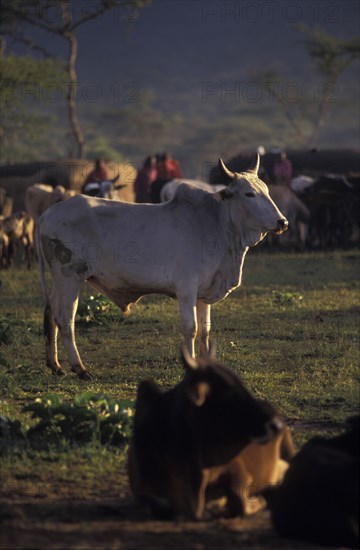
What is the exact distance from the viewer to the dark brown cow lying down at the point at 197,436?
5043 millimetres

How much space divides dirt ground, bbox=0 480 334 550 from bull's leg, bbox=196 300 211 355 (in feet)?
12.6

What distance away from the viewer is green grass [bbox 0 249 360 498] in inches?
255

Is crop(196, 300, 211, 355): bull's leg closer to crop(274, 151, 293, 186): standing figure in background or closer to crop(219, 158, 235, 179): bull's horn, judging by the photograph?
crop(219, 158, 235, 179): bull's horn

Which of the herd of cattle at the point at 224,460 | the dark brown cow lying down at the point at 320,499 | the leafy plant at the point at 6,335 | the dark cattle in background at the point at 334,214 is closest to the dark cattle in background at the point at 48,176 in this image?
the dark cattle in background at the point at 334,214

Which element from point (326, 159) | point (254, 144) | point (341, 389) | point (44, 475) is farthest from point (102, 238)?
point (254, 144)

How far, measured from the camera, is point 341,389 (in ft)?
27.3

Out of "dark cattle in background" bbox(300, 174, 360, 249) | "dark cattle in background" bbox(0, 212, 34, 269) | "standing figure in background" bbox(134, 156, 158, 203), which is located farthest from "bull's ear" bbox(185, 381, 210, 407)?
"standing figure in background" bbox(134, 156, 158, 203)

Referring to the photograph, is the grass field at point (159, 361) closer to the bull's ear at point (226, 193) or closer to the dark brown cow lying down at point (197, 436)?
the dark brown cow lying down at point (197, 436)

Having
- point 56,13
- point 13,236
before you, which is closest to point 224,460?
point 13,236

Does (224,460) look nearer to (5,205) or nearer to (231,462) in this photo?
(231,462)

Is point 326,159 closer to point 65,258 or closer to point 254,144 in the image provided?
point 65,258

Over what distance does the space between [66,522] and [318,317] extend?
7.45 m

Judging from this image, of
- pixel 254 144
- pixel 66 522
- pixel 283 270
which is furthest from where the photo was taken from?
pixel 254 144

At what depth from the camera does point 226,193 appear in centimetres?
904
